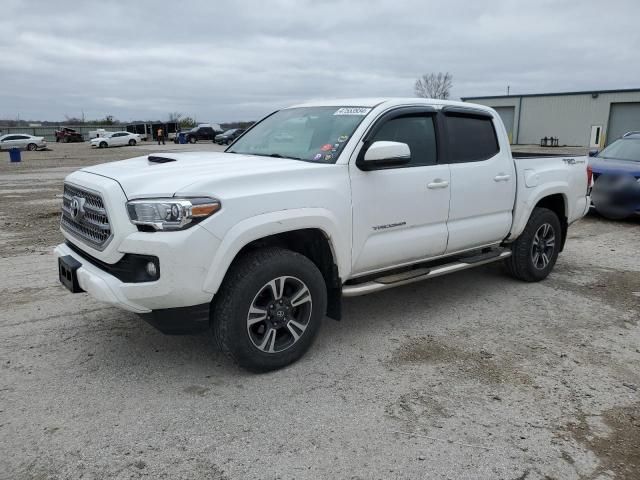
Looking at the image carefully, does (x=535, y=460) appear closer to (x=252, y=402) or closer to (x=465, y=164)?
(x=252, y=402)

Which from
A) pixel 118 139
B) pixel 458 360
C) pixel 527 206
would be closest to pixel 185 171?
pixel 458 360

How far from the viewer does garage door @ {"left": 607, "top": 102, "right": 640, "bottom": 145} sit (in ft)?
117

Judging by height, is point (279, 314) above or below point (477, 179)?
below

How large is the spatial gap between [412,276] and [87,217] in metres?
2.53

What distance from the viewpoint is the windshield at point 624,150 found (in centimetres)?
993

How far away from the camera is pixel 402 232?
4332 millimetres

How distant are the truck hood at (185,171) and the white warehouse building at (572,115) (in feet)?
121

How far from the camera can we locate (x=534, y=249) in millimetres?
5871

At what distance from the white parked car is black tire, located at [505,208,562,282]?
43501 millimetres

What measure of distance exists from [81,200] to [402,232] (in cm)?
242

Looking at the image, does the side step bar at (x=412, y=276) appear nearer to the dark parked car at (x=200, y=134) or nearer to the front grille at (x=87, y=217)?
the front grille at (x=87, y=217)

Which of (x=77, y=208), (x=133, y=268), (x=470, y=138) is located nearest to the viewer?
(x=133, y=268)

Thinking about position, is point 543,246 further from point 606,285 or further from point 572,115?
point 572,115

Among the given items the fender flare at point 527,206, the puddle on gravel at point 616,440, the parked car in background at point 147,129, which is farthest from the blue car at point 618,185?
the parked car in background at point 147,129
